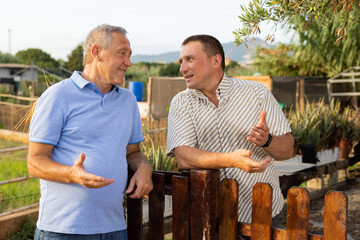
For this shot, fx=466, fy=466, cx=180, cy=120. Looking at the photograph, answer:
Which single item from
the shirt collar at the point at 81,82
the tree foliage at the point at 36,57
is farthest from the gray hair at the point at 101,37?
the tree foliage at the point at 36,57

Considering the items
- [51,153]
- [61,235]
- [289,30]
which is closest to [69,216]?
[61,235]

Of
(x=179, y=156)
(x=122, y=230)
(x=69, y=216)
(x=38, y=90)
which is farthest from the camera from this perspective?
(x=38, y=90)

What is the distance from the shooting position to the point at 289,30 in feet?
50.4

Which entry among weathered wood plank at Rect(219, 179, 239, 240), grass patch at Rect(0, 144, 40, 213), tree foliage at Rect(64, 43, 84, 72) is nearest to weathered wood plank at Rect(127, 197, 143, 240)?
weathered wood plank at Rect(219, 179, 239, 240)

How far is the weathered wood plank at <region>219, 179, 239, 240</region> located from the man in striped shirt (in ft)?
0.61

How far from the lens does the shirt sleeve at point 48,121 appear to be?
205cm

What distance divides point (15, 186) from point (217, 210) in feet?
20.6

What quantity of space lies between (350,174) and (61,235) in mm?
6662

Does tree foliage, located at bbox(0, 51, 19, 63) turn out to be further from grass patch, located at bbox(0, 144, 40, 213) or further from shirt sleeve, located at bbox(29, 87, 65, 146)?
shirt sleeve, located at bbox(29, 87, 65, 146)

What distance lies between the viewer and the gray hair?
2.27 metres

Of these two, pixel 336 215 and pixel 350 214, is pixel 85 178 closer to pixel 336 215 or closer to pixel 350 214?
pixel 336 215

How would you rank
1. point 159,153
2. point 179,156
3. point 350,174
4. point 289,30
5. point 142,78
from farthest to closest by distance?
point 142,78
point 289,30
point 350,174
point 159,153
point 179,156

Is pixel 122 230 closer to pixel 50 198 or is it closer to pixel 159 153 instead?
pixel 50 198

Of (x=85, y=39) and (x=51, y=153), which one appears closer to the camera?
(x=51, y=153)
